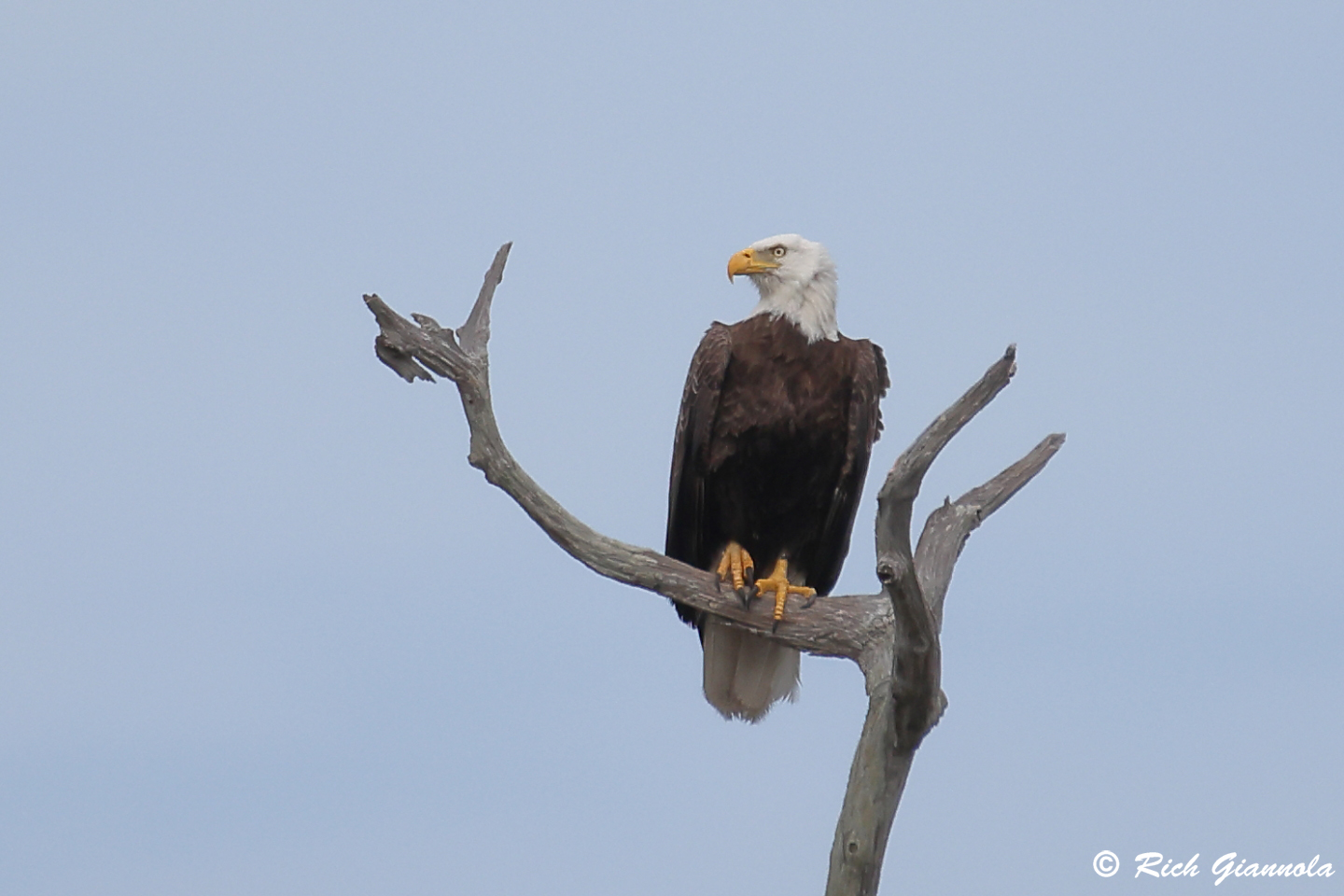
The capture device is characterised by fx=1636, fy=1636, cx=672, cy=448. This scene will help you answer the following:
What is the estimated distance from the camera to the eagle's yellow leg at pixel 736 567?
648 centimetres

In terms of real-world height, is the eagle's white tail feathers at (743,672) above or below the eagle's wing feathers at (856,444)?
below

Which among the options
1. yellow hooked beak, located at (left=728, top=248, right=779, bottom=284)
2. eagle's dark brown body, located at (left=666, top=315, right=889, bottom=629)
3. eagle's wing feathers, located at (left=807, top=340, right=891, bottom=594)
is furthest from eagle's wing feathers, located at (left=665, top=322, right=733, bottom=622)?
eagle's wing feathers, located at (left=807, top=340, right=891, bottom=594)

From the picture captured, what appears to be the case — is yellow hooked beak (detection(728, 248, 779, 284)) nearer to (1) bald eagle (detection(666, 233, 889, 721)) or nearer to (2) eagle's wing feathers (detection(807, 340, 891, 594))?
(1) bald eagle (detection(666, 233, 889, 721))

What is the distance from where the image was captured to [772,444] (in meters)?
6.54

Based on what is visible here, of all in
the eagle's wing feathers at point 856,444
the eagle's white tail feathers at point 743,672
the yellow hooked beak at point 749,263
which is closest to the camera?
the eagle's wing feathers at point 856,444

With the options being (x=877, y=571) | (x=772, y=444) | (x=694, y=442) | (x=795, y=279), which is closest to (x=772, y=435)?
(x=772, y=444)

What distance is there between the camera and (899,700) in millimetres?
5340

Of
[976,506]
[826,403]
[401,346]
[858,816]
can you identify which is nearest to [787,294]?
[826,403]

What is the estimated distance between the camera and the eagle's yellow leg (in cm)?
648

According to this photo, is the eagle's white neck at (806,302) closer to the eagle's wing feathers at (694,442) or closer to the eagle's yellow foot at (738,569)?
the eagle's wing feathers at (694,442)

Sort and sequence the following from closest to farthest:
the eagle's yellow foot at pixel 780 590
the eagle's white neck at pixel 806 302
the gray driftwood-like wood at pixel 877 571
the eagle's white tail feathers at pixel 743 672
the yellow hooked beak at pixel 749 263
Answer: the gray driftwood-like wood at pixel 877 571 → the eagle's yellow foot at pixel 780 590 → the eagle's white neck at pixel 806 302 → the yellow hooked beak at pixel 749 263 → the eagle's white tail feathers at pixel 743 672

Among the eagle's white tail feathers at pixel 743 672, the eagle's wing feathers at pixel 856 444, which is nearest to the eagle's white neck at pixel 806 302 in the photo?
the eagle's wing feathers at pixel 856 444

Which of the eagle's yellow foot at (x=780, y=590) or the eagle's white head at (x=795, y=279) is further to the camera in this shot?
the eagle's white head at (x=795, y=279)

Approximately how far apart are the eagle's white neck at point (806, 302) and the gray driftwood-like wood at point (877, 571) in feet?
2.98
